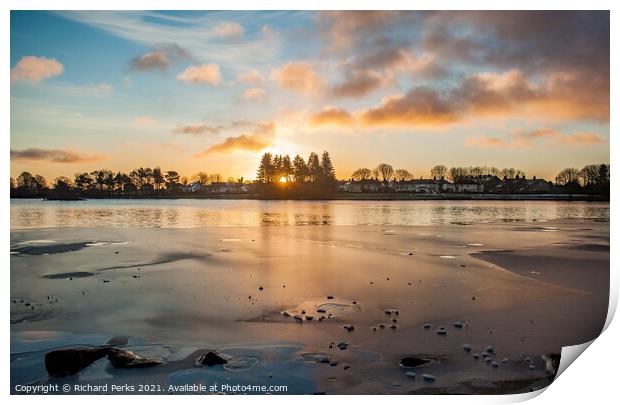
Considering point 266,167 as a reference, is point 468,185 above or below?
below

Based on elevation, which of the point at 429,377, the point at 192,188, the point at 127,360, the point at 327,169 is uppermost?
the point at 327,169

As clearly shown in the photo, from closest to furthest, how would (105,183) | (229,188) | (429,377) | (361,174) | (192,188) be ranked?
(429,377) < (105,183) < (361,174) < (192,188) < (229,188)

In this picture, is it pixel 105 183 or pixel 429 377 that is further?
pixel 105 183

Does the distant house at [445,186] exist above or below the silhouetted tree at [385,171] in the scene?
below

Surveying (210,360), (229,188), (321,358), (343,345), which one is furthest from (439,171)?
(229,188)

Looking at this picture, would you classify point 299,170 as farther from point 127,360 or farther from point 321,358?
point 127,360

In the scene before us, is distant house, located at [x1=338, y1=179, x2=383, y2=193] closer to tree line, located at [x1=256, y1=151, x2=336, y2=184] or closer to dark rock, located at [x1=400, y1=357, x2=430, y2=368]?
tree line, located at [x1=256, y1=151, x2=336, y2=184]

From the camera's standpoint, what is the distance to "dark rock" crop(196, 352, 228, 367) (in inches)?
205

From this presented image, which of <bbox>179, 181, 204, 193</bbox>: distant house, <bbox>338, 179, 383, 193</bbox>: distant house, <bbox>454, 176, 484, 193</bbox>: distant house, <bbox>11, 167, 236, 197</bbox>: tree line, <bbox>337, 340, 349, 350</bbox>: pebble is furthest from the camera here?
<bbox>179, 181, 204, 193</bbox>: distant house

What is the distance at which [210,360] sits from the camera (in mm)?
5227

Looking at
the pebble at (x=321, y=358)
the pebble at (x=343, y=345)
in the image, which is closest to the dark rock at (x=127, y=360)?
the pebble at (x=321, y=358)

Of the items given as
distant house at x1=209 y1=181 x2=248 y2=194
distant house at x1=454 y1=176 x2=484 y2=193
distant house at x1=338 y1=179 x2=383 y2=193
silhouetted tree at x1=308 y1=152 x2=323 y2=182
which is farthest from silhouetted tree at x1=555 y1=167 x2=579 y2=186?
distant house at x1=209 y1=181 x2=248 y2=194

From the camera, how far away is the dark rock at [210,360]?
5200 mm

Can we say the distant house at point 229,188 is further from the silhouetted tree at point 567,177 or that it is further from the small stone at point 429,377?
the small stone at point 429,377
